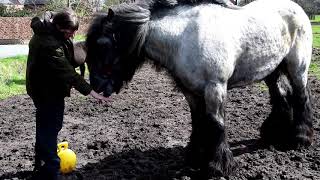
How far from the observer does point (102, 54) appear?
386 cm

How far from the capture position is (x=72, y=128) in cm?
625

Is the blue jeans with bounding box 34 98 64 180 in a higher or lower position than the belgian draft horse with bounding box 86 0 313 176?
lower

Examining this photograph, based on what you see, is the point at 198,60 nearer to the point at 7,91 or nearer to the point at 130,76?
the point at 130,76

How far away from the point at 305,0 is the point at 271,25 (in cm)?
5348

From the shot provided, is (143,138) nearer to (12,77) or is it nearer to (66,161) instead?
(66,161)

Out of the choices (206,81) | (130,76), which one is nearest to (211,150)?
(206,81)

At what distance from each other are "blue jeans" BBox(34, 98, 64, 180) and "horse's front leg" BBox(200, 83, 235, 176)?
1.38m

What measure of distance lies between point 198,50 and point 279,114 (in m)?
1.85

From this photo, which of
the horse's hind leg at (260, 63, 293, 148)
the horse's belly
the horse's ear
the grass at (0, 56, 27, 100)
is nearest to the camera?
the horse's ear

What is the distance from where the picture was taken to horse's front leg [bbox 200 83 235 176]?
3951 millimetres

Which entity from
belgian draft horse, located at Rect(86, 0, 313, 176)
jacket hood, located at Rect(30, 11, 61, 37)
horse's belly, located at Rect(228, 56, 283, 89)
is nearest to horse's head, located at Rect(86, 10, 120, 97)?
belgian draft horse, located at Rect(86, 0, 313, 176)

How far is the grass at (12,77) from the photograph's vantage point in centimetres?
920

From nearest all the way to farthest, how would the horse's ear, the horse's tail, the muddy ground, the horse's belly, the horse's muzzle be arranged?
the horse's ear
the horse's muzzle
the horse's belly
the muddy ground
the horse's tail

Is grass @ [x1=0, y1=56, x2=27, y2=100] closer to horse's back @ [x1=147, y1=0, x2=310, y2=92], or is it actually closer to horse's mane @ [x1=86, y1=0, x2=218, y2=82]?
horse's mane @ [x1=86, y1=0, x2=218, y2=82]
